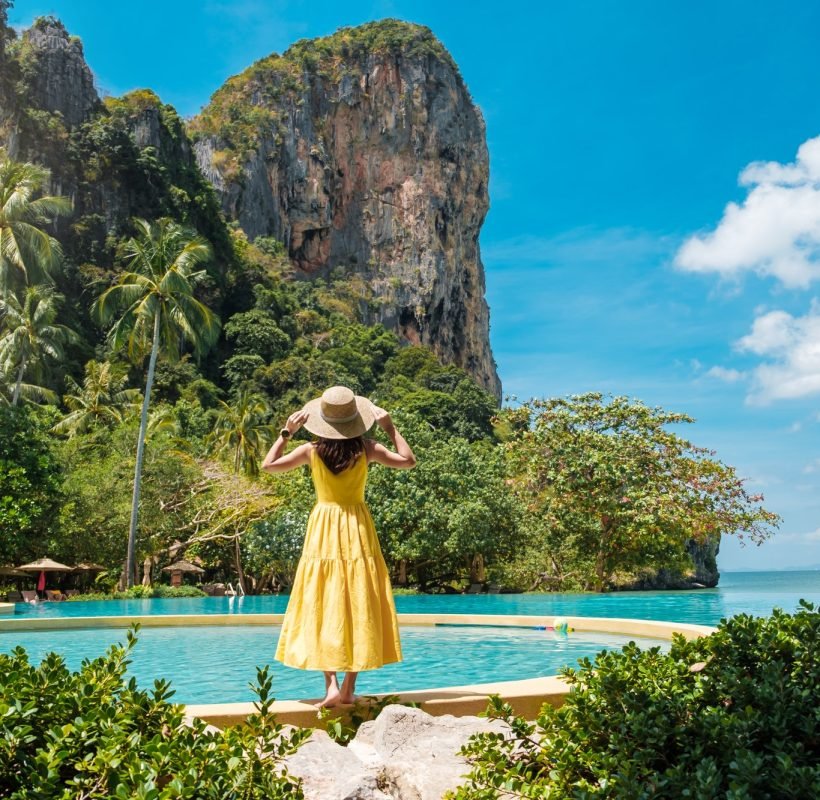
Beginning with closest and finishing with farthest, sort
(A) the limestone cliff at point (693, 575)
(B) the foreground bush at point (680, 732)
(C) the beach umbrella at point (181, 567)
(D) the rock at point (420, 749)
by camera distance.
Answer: (B) the foreground bush at point (680, 732) → (D) the rock at point (420, 749) → (C) the beach umbrella at point (181, 567) → (A) the limestone cliff at point (693, 575)

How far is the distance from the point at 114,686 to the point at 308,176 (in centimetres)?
6080

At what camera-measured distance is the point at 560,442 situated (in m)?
18.9

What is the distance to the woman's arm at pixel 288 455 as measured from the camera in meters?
3.20

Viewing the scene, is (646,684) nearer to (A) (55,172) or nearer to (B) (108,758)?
(B) (108,758)

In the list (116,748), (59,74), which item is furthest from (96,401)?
(116,748)

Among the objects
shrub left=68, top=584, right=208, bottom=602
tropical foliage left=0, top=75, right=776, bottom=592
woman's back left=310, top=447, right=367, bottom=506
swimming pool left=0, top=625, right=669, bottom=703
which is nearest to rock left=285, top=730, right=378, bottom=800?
woman's back left=310, top=447, right=367, bottom=506

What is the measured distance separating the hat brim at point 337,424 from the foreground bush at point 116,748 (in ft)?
3.77

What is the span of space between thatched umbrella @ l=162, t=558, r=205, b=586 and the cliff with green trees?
0.42 m

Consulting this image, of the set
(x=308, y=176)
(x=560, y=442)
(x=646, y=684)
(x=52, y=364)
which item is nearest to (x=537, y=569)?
(x=560, y=442)

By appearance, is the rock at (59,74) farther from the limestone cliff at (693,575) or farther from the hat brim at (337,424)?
the hat brim at (337,424)

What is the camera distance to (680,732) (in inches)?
82.4

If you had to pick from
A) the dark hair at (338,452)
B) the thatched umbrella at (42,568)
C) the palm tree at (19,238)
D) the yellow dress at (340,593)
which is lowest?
the thatched umbrella at (42,568)

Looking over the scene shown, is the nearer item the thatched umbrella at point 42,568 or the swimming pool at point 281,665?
the swimming pool at point 281,665

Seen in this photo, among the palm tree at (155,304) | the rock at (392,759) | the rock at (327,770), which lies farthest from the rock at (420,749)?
the palm tree at (155,304)
